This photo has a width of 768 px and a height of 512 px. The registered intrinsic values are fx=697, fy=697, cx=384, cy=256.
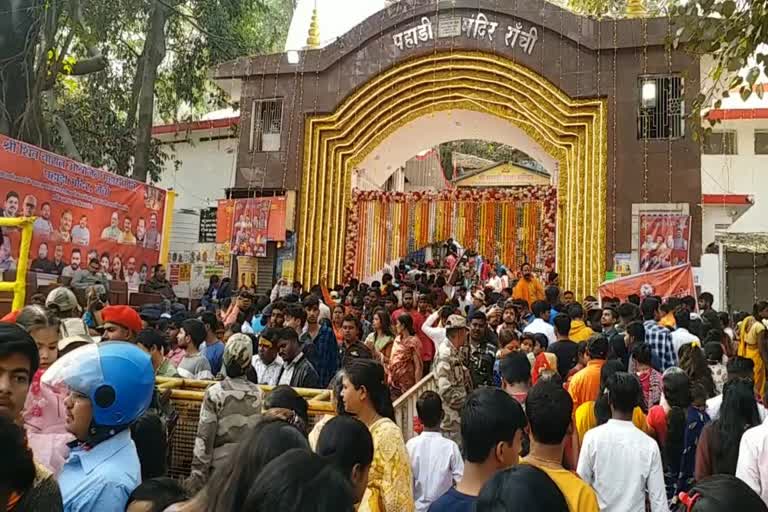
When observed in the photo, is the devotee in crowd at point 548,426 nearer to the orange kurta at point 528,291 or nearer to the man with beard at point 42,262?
the orange kurta at point 528,291

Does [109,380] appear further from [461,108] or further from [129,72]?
[129,72]

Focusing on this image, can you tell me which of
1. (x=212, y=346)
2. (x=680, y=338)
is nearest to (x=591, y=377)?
(x=680, y=338)

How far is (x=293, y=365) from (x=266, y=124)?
11.6 metres

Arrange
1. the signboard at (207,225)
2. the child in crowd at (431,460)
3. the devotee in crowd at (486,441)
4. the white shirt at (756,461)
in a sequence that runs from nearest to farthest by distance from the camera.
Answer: the devotee in crowd at (486,441)
the white shirt at (756,461)
the child in crowd at (431,460)
the signboard at (207,225)

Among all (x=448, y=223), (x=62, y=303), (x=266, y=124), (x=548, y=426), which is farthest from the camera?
(x=266, y=124)

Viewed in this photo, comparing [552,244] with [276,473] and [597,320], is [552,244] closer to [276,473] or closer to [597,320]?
[597,320]

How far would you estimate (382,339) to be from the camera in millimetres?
6641

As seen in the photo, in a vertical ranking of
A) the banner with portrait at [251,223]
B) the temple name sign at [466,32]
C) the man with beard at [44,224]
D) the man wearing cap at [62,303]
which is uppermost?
the temple name sign at [466,32]

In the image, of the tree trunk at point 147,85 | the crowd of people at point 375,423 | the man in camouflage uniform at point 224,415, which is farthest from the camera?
the tree trunk at point 147,85

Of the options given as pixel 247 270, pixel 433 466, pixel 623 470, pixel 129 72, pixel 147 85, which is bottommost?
pixel 433 466

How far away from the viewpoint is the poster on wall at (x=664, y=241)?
12555 millimetres

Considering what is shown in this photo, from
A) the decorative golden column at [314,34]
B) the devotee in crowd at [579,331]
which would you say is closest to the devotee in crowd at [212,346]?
the devotee in crowd at [579,331]

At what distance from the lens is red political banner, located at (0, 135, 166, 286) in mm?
10055

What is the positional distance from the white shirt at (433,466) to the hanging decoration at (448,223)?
11.1m
